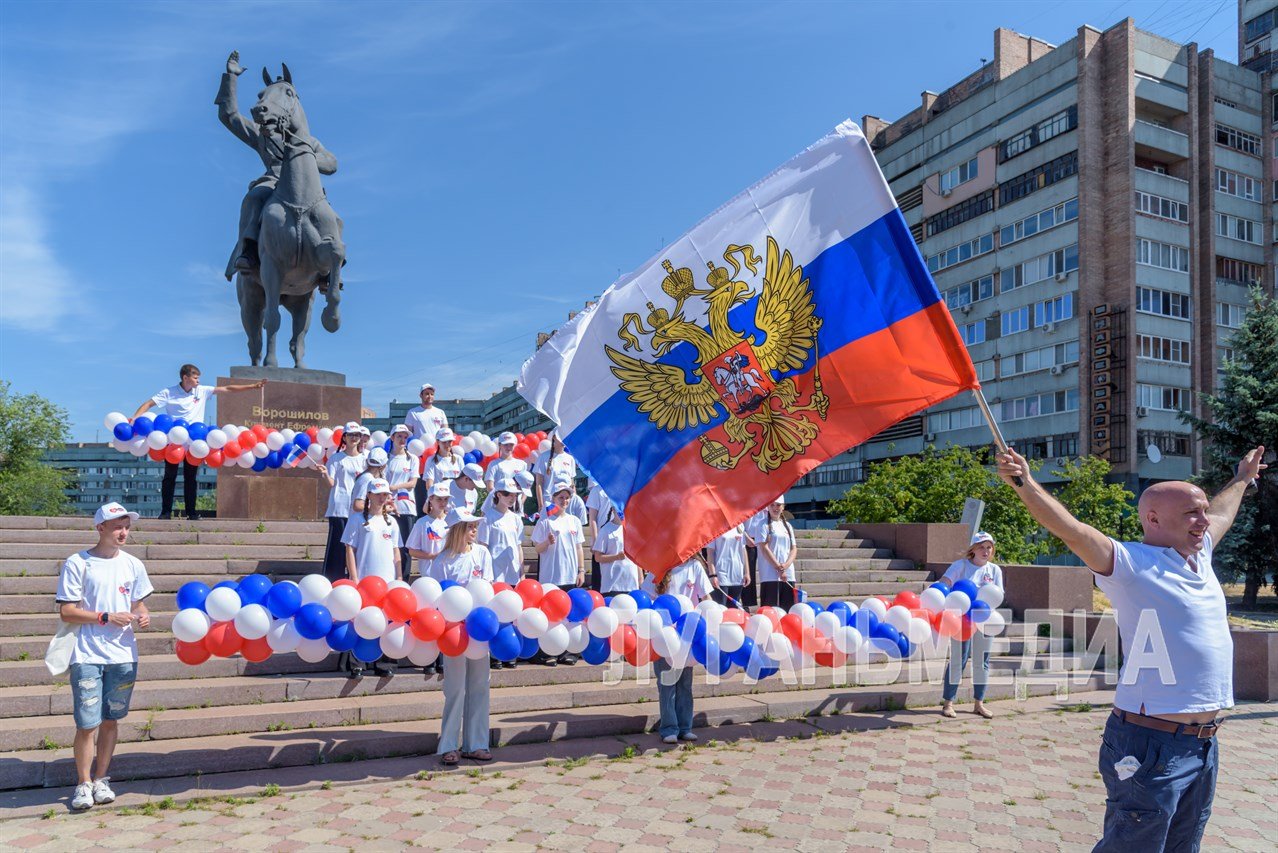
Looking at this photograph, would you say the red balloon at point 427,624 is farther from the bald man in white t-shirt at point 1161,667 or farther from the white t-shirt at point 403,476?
the bald man in white t-shirt at point 1161,667

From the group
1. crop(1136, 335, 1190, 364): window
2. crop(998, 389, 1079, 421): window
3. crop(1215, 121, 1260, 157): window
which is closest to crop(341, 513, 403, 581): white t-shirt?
crop(1136, 335, 1190, 364): window

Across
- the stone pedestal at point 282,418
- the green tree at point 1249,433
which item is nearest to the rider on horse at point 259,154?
the stone pedestal at point 282,418

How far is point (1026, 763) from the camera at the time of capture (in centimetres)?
757

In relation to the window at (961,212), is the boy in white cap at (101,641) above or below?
below

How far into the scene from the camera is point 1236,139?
45031 mm

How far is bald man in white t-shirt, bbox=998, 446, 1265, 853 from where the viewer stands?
3514 mm

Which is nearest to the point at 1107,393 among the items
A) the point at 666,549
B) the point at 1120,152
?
the point at 1120,152

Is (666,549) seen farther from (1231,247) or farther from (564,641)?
(1231,247)

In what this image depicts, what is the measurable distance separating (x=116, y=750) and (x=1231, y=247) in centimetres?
4922

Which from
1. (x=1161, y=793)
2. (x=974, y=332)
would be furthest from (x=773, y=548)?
(x=974, y=332)

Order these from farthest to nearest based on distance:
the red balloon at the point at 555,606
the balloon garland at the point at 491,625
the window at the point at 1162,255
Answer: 1. the window at the point at 1162,255
2. the red balloon at the point at 555,606
3. the balloon garland at the point at 491,625

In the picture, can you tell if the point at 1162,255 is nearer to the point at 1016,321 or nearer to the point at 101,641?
the point at 1016,321

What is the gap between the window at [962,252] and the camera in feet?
154

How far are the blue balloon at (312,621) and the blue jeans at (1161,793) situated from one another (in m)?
4.82
